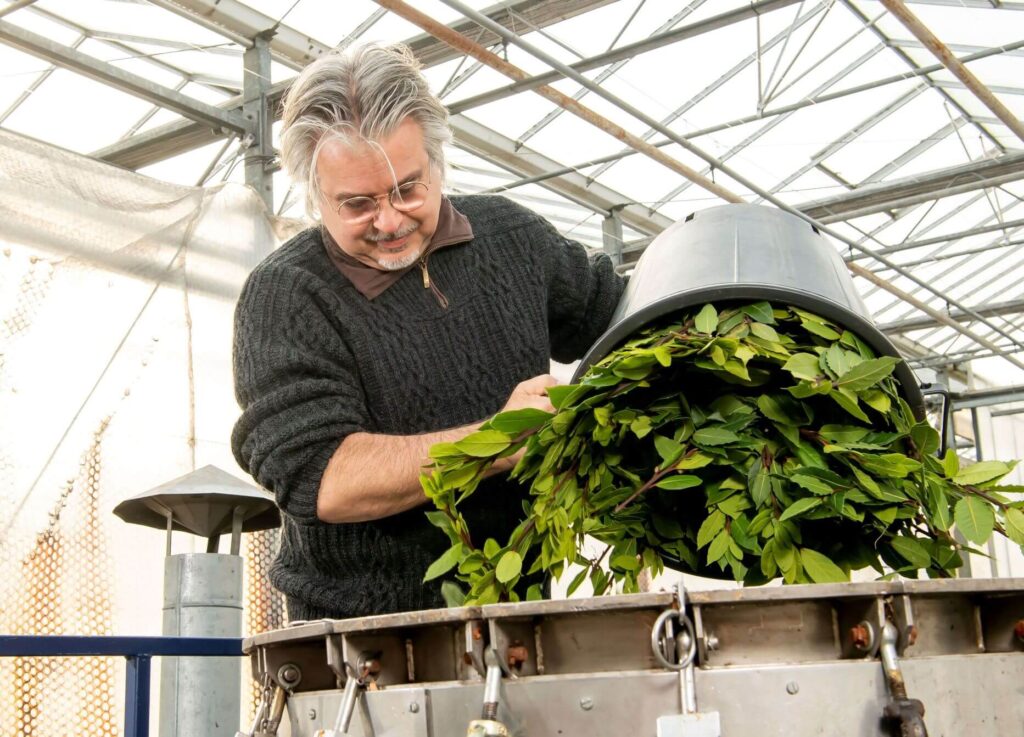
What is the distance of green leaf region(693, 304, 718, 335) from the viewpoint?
1278 mm

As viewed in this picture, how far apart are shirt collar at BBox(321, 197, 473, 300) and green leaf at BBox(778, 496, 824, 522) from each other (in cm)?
76

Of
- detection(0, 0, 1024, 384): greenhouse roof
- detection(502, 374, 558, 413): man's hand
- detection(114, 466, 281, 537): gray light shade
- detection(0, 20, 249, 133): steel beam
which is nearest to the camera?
detection(502, 374, 558, 413): man's hand

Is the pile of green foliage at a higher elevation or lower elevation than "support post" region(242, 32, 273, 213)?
lower

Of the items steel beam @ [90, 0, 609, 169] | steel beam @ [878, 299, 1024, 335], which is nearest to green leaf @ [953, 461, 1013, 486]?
steel beam @ [90, 0, 609, 169]

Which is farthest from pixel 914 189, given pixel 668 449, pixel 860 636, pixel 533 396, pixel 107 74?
pixel 860 636

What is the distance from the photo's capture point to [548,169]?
8820mm

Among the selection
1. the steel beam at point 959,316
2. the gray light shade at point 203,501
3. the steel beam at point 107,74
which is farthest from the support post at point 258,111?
the steel beam at point 959,316

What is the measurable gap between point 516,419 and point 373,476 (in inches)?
11.2

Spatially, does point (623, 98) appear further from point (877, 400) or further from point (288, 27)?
point (877, 400)

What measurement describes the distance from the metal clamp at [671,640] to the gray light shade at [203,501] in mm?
2235

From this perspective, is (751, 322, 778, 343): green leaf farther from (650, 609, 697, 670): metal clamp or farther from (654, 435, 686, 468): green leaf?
(650, 609, 697, 670): metal clamp

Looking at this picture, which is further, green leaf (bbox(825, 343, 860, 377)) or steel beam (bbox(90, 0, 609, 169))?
steel beam (bbox(90, 0, 609, 169))

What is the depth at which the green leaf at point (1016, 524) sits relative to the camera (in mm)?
1181

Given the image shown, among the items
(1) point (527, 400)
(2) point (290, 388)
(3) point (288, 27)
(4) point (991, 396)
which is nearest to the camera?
(1) point (527, 400)
